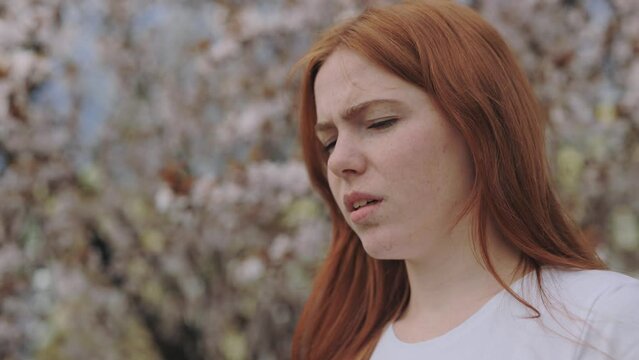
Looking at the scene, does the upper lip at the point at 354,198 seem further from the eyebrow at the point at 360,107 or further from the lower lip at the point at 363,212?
the eyebrow at the point at 360,107

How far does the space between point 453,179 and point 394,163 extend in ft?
0.37

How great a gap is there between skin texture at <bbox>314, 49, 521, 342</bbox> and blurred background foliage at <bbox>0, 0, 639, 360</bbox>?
5.51ft

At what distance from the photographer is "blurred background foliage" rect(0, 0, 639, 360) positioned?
312 cm

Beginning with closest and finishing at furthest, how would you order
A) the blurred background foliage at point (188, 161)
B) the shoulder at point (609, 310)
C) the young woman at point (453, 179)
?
1. the shoulder at point (609, 310)
2. the young woman at point (453, 179)
3. the blurred background foliage at point (188, 161)

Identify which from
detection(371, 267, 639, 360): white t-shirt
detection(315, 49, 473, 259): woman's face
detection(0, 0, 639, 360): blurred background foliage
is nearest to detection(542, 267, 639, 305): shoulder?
detection(371, 267, 639, 360): white t-shirt

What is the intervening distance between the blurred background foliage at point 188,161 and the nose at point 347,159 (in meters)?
1.70

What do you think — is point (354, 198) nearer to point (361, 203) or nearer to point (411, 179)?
point (361, 203)

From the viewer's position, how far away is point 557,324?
1.24 m

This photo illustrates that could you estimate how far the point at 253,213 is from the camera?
127 inches

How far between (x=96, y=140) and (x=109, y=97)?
0.70 feet

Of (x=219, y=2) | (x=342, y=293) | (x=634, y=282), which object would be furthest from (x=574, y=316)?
(x=219, y=2)

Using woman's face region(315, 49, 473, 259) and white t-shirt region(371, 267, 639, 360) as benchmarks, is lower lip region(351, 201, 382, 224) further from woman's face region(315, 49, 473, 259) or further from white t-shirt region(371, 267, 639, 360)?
white t-shirt region(371, 267, 639, 360)

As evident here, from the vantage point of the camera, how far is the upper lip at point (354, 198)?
4.47 ft

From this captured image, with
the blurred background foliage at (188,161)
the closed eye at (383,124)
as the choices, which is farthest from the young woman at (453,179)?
the blurred background foliage at (188,161)
